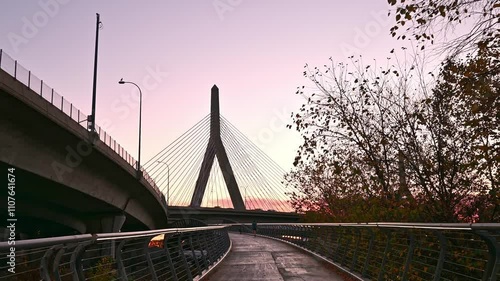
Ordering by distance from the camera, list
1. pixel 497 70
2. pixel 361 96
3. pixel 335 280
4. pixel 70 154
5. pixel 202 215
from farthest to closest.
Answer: pixel 202 215 < pixel 70 154 < pixel 361 96 < pixel 335 280 < pixel 497 70

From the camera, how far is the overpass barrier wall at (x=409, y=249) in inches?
221

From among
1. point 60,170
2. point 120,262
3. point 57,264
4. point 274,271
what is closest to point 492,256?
point 120,262

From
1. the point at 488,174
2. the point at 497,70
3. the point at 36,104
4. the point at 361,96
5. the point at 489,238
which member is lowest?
the point at 489,238

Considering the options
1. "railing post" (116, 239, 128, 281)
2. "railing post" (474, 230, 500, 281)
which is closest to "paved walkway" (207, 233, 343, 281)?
"railing post" (116, 239, 128, 281)

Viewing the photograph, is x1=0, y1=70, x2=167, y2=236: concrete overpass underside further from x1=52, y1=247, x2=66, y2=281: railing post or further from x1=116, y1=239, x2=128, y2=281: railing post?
x1=52, y1=247, x2=66, y2=281: railing post

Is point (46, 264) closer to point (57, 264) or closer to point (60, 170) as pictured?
point (57, 264)

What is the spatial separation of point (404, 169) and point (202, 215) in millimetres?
77015

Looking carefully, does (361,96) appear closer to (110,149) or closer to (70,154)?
(70,154)

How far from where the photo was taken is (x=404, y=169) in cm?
1209

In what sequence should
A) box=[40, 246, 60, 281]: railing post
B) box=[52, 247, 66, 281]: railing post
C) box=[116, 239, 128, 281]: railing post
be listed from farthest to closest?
box=[116, 239, 128, 281]: railing post
box=[52, 247, 66, 281]: railing post
box=[40, 246, 60, 281]: railing post

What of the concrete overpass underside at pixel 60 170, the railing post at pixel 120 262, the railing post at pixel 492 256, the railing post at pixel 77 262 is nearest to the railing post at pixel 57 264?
the railing post at pixel 77 262

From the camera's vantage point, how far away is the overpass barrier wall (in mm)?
5618

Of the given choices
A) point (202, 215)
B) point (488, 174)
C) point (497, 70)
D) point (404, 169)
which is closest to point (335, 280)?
point (404, 169)

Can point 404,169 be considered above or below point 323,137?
below
